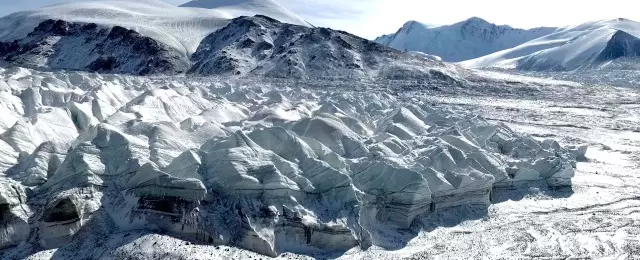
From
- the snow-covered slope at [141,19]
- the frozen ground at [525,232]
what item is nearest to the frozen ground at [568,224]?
the frozen ground at [525,232]

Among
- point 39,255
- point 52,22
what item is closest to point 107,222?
point 39,255

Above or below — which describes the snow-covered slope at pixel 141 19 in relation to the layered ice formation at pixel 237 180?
below

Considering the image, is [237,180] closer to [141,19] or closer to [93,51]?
[93,51]

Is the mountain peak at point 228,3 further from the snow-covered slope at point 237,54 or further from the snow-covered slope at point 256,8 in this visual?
the snow-covered slope at point 237,54

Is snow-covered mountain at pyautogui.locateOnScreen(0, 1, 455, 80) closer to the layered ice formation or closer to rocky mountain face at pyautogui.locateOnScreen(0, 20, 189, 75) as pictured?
rocky mountain face at pyautogui.locateOnScreen(0, 20, 189, 75)

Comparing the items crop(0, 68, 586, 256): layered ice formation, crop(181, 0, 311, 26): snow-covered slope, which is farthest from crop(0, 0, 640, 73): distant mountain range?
crop(0, 68, 586, 256): layered ice formation

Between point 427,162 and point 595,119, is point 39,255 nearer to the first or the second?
point 427,162

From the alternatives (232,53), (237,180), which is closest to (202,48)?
(232,53)
